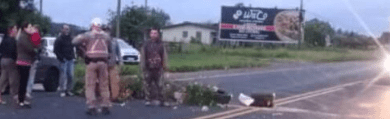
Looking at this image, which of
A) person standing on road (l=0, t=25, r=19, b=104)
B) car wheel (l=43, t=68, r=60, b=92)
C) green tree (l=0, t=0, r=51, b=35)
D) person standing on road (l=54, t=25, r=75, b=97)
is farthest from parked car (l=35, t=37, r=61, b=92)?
person standing on road (l=0, t=25, r=19, b=104)

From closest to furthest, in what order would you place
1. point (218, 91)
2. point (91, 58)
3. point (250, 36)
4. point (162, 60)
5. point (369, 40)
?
point (91, 58) → point (162, 60) → point (218, 91) → point (250, 36) → point (369, 40)

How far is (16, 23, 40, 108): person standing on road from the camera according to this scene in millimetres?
11547

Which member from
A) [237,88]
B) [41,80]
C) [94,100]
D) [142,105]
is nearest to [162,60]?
[142,105]

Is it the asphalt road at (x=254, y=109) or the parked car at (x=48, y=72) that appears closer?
the asphalt road at (x=254, y=109)

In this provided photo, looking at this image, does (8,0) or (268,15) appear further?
(268,15)

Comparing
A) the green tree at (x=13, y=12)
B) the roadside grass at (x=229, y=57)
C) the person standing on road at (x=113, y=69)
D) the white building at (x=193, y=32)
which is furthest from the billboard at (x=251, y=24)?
the person standing on road at (x=113, y=69)

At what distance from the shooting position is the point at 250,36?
61.1 m

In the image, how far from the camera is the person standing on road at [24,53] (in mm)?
11547

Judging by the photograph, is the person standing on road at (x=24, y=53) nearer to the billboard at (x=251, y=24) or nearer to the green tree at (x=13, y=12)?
the green tree at (x=13, y=12)

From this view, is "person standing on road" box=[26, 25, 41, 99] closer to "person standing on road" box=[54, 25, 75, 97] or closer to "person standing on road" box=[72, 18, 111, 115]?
"person standing on road" box=[72, 18, 111, 115]

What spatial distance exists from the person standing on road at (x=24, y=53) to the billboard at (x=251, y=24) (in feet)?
162

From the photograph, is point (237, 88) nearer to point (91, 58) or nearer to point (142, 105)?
point (142, 105)

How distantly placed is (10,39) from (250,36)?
163 ft

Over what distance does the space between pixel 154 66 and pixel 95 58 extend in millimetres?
2039
